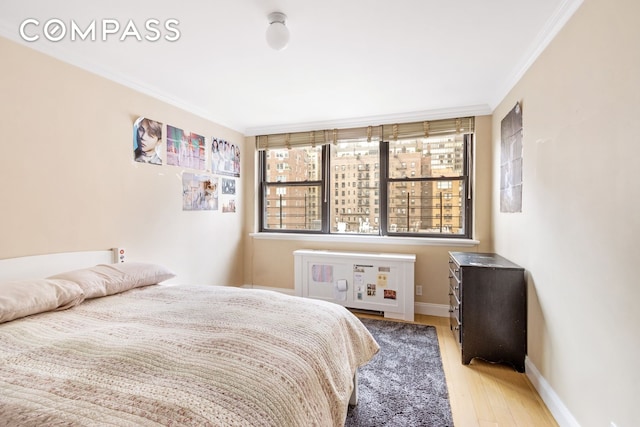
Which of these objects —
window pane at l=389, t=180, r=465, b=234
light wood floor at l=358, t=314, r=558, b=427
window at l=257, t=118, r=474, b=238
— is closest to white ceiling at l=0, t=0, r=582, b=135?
window at l=257, t=118, r=474, b=238

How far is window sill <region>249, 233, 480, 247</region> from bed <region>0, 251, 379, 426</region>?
6.40ft

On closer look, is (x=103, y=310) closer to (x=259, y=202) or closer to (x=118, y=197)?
(x=118, y=197)

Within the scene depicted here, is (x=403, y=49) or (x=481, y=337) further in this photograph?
(x=481, y=337)

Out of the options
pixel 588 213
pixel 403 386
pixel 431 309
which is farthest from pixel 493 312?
pixel 431 309

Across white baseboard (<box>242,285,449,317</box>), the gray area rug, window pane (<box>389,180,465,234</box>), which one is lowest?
the gray area rug

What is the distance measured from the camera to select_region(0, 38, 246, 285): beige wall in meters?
1.90

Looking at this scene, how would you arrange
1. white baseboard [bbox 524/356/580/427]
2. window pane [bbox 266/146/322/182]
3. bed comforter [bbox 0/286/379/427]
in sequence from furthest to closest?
window pane [bbox 266/146/322/182], white baseboard [bbox 524/356/580/427], bed comforter [bbox 0/286/379/427]

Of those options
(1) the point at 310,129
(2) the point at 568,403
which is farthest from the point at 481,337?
(1) the point at 310,129

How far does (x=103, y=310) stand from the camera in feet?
5.48

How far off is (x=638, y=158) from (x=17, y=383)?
2.34 m

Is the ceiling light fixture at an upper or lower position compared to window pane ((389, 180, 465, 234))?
upper

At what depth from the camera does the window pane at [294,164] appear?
13.7 feet

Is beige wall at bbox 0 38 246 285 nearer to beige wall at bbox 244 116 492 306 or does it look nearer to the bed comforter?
the bed comforter

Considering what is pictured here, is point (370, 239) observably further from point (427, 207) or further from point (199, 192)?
point (199, 192)
